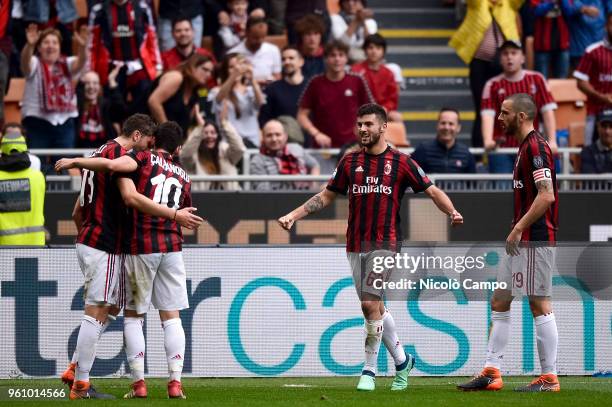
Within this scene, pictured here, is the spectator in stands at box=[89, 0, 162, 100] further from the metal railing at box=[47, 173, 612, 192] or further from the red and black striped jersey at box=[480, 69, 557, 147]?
the red and black striped jersey at box=[480, 69, 557, 147]

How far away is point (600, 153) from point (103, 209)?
684 cm

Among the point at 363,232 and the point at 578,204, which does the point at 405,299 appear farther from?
the point at 578,204

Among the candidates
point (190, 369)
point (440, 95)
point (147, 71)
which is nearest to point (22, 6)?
point (147, 71)

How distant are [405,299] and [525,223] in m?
2.17

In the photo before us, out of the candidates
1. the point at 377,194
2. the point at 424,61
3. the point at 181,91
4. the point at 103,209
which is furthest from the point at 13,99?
the point at 377,194

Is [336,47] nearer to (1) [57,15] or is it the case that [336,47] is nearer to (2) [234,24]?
(2) [234,24]

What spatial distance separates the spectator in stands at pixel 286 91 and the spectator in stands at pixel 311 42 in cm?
65

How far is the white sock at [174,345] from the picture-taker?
34.0 ft

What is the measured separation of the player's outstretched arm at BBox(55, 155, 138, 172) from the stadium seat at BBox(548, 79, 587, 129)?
873cm

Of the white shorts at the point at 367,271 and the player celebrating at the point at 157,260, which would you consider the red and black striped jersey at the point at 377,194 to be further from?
the player celebrating at the point at 157,260

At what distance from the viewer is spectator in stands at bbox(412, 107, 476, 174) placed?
15016 millimetres

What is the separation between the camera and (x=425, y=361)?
12.3 m

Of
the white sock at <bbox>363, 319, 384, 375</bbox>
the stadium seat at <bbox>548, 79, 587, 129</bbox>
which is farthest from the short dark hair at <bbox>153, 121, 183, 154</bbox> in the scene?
the stadium seat at <bbox>548, 79, 587, 129</bbox>

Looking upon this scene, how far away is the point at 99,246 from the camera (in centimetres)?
1041
